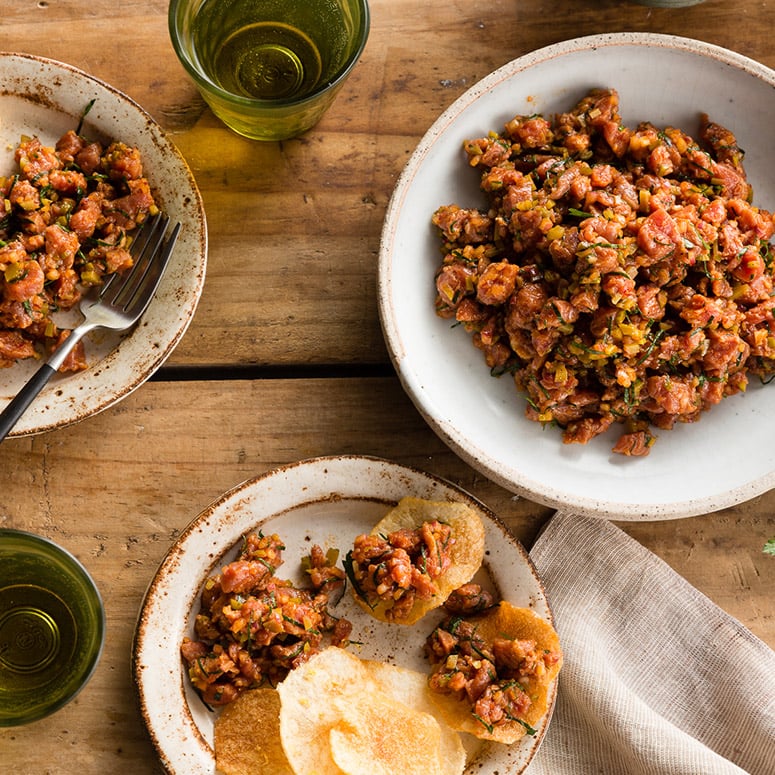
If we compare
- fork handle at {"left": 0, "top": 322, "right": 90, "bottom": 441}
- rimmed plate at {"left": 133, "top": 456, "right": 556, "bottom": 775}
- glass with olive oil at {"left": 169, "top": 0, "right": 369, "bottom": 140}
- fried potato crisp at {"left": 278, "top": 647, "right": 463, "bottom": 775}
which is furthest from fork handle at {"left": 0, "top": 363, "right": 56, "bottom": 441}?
fried potato crisp at {"left": 278, "top": 647, "right": 463, "bottom": 775}

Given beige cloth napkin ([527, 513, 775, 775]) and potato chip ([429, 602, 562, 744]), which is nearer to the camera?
potato chip ([429, 602, 562, 744])

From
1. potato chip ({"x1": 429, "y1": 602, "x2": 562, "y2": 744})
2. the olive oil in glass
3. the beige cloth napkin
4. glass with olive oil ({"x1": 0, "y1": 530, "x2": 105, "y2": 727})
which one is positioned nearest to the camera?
glass with olive oil ({"x1": 0, "y1": 530, "x2": 105, "y2": 727})

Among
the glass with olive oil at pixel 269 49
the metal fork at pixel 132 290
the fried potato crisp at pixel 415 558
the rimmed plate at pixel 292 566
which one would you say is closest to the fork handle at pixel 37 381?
the metal fork at pixel 132 290

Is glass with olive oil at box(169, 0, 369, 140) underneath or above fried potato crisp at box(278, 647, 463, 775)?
above

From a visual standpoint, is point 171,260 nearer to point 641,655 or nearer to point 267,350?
point 267,350

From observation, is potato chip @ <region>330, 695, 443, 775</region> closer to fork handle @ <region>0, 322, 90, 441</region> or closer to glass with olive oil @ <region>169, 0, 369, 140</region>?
fork handle @ <region>0, 322, 90, 441</region>

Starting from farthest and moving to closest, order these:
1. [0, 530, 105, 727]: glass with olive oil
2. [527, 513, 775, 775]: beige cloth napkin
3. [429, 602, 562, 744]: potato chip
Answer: [527, 513, 775, 775]: beige cloth napkin, [429, 602, 562, 744]: potato chip, [0, 530, 105, 727]: glass with olive oil

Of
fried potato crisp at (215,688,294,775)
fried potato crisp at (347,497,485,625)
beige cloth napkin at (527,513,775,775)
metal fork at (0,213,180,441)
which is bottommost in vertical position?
fried potato crisp at (215,688,294,775)
